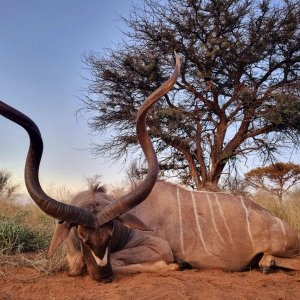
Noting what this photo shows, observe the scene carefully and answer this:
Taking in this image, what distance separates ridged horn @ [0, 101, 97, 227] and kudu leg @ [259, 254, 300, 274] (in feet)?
5.69

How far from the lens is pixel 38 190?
3.41 m

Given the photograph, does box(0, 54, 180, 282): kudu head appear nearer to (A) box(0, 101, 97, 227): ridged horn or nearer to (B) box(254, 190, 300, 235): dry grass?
(A) box(0, 101, 97, 227): ridged horn

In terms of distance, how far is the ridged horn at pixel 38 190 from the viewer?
333 cm

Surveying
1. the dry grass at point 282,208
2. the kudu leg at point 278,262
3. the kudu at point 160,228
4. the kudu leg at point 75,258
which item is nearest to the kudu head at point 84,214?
the kudu at point 160,228

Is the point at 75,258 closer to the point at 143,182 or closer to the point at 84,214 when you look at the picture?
the point at 84,214

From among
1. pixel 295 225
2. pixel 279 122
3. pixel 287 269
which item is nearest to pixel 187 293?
pixel 287 269

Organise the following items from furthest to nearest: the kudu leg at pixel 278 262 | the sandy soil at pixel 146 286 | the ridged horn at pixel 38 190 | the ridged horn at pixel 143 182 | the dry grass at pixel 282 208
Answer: the dry grass at pixel 282 208, the kudu leg at pixel 278 262, the ridged horn at pixel 143 182, the ridged horn at pixel 38 190, the sandy soil at pixel 146 286

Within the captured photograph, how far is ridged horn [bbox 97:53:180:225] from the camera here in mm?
3463

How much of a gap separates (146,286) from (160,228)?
1.15 meters

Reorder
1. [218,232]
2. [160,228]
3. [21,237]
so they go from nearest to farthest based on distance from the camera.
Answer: [160,228] → [218,232] → [21,237]

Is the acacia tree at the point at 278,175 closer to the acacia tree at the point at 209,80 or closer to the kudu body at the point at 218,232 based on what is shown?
the acacia tree at the point at 209,80

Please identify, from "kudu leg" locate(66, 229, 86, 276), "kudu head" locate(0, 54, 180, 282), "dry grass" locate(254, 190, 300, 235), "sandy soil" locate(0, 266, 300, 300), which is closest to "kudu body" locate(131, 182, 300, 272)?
"sandy soil" locate(0, 266, 300, 300)

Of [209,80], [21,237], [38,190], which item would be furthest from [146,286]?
[209,80]

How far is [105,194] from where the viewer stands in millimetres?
4176
